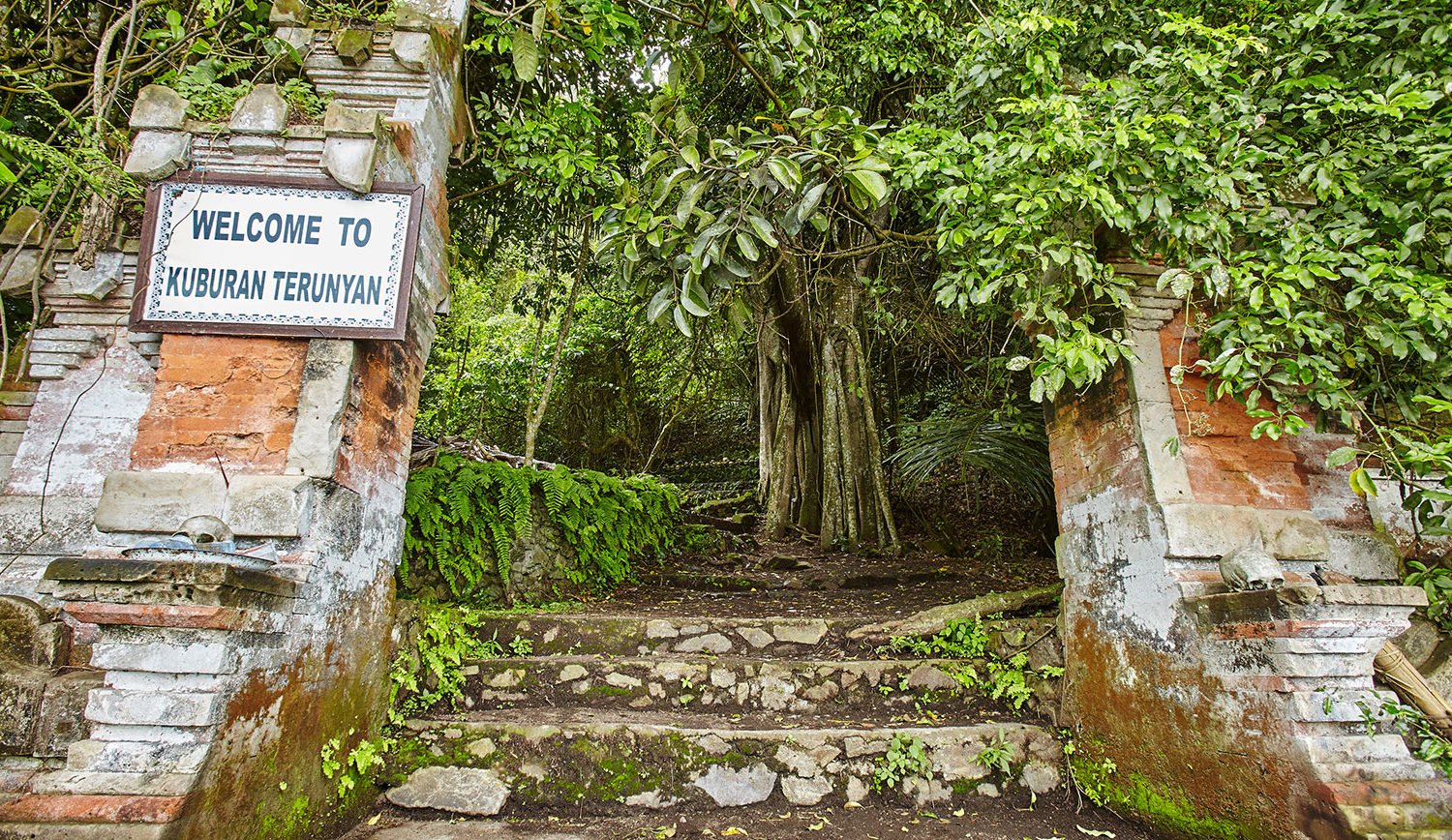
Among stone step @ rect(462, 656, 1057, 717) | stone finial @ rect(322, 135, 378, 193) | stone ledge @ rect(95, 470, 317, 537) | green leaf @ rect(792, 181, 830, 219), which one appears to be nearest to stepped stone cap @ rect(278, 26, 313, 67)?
stone finial @ rect(322, 135, 378, 193)

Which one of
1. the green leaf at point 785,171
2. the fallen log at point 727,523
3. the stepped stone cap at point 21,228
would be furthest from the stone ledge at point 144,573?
the fallen log at point 727,523

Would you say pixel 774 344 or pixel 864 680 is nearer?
pixel 864 680

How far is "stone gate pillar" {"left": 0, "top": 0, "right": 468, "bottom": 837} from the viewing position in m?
2.16

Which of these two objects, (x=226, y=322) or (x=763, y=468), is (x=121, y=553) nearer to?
(x=226, y=322)

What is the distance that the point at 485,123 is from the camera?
490 cm

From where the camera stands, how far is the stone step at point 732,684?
11.6 ft

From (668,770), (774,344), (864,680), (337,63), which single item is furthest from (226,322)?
(774,344)

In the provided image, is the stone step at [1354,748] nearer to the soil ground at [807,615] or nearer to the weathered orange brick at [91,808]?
the soil ground at [807,615]

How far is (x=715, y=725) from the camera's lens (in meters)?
3.32

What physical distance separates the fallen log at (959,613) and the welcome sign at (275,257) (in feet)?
9.96

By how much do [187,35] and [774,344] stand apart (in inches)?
232

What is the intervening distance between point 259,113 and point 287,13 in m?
0.65

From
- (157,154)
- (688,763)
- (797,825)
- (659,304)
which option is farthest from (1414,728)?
(157,154)

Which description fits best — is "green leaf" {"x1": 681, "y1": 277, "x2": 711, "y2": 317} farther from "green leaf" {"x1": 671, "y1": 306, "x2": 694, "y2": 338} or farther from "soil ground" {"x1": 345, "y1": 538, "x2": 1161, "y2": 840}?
"soil ground" {"x1": 345, "y1": 538, "x2": 1161, "y2": 840}
